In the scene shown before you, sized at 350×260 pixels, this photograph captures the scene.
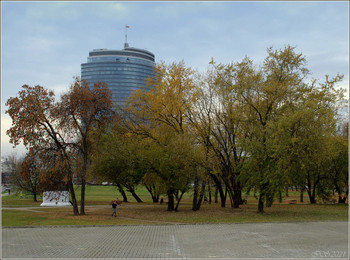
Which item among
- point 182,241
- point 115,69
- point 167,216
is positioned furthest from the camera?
point 115,69

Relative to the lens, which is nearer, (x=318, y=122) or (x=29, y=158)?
(x=318, y=122)

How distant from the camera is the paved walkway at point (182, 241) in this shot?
1164cm

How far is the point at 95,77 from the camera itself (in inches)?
6688

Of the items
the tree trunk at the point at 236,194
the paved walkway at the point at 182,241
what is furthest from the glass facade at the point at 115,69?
the paved walkway at the point at 182,241

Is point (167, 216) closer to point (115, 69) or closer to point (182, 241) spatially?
point (182, 241)

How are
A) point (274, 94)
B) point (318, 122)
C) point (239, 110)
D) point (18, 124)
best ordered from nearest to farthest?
1. point (318, 122)
2. point (18, 124)
3. point (274, 94)
4. point (239, 110)

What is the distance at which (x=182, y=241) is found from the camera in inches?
557

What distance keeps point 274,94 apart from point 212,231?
13.4m

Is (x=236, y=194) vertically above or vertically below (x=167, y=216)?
above

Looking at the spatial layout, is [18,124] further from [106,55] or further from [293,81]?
[106,55]

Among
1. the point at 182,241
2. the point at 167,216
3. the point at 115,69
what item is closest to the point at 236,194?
the point at 167,216

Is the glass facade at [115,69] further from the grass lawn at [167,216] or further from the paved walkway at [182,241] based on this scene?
the paved walkway at [182,241]

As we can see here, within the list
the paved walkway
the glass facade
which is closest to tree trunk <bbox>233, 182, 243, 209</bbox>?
the paved walkway

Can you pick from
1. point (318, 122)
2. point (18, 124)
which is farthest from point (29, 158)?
point (318, 122)
